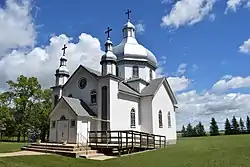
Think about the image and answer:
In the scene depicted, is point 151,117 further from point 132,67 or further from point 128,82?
point 132,67

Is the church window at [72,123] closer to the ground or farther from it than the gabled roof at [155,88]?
closer to the ground

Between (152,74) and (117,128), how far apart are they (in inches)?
459

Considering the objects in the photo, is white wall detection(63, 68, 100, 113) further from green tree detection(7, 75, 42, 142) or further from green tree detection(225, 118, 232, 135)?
green tree detection(225, 118, 232, 135)

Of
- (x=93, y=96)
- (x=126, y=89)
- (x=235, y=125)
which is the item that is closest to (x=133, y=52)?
(x=126, y=89)

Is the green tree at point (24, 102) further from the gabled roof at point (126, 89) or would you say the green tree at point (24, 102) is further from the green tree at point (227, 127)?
the green tree at point (227, 127)

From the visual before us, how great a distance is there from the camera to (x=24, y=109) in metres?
38.9

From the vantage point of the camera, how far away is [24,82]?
38.9 metres

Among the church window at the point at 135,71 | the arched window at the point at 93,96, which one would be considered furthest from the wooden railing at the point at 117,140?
the church window at the point at 135,71

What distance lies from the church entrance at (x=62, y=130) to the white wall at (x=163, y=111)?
8.93 m

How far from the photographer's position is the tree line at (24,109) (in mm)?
38406

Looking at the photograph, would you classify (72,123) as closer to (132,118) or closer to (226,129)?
(132,118)

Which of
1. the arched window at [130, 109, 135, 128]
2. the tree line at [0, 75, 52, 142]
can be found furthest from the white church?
the tree line at [0, 75, 52, 142]

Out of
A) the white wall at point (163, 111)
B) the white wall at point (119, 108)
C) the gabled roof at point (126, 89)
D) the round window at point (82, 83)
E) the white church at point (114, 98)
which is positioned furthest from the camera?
the white wall at point (163, 111)

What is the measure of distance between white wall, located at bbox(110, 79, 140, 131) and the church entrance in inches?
150
